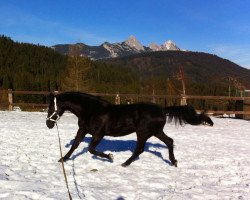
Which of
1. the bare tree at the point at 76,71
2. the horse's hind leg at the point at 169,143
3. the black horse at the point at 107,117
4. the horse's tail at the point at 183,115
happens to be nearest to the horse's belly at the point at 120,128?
the black horse at the point at 107,117

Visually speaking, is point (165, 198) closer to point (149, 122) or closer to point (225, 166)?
point (149, 122)

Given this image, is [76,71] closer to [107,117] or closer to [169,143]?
[169,143]

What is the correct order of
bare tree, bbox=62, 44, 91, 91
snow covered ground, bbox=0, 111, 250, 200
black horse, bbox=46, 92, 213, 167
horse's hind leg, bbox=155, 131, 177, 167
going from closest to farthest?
snow covered ground, bbox=0, 111, 250, 200
black horse, bbox=46, 92, 213, 167
horse's hind leg, bbox=155, 131, 177, 167
bare tree, bbox=62, 44, 91, 91

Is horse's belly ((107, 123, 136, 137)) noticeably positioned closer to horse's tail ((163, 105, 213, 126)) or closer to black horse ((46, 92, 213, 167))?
black horse ((46, 92, 213, 167))

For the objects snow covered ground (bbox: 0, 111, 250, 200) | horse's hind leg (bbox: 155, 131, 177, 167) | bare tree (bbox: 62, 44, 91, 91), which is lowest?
snow covered ground (bbox: 0, 111, 250, 200)

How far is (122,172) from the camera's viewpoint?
22.7 feet

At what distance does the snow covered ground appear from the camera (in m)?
5.47

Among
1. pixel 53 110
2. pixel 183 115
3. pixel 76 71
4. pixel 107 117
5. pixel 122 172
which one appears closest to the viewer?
pixel 122 172

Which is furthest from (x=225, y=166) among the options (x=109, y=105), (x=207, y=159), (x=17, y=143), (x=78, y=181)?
(x=17, y=143)

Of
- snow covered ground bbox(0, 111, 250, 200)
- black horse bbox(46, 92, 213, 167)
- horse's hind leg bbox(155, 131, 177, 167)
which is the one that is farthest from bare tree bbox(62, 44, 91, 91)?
horse's hind leg bbox(155, 131, 177, 167)

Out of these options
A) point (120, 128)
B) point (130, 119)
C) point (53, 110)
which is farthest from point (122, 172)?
point (53, 110)

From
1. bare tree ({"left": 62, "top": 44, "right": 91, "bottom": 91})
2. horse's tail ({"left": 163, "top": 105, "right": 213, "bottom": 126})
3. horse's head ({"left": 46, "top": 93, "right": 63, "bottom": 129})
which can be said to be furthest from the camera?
bare tree ({"left": 62, "top": 44, "right": 91, "bottom": 91})

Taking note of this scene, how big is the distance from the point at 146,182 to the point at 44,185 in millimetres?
1769

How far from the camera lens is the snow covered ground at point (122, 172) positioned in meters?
5.47
